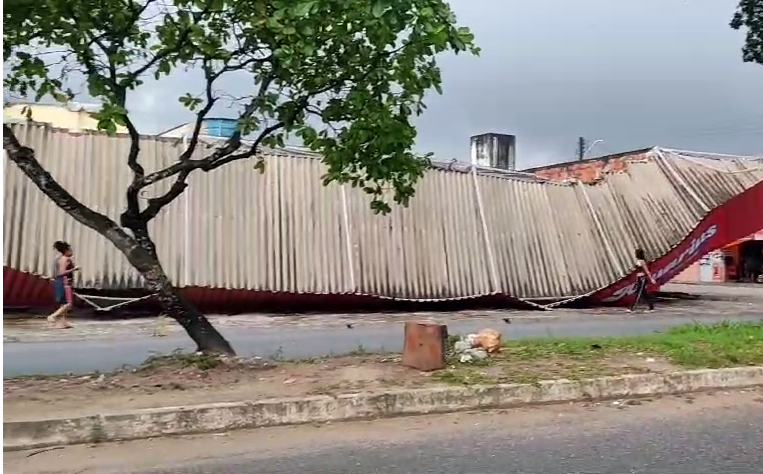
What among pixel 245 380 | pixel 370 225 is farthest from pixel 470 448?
pixel 370 225

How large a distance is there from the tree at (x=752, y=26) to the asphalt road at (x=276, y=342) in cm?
477

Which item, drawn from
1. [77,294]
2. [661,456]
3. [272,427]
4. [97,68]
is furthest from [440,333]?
[77,294]

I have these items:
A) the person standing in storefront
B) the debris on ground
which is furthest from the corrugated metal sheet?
the debris on ground

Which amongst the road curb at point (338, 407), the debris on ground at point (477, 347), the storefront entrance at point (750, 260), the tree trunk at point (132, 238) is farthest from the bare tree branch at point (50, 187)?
the storefront entrance at point (750, 260)

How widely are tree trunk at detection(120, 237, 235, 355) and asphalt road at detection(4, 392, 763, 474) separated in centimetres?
185

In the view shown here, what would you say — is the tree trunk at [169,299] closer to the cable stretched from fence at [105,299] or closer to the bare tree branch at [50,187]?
the bare tree branch at [50,187]

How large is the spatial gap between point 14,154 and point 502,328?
959cm

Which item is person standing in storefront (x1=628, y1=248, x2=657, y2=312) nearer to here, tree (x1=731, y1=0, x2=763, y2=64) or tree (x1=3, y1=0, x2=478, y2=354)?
tree (x1=731, y1=0, x2=763, y2=64)

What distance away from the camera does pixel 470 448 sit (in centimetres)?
589

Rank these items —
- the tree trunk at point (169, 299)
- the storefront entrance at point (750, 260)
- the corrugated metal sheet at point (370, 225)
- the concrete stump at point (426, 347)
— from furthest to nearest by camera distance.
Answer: the storefront entrance at point (750, 260) < the corrugated metal sheet at point (370, 225) < the concrete stump at point (426, 347) < the tree trunk at point (169, 299)

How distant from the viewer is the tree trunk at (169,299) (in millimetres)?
7801

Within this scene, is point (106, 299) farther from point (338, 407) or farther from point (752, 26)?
point (752, 26)

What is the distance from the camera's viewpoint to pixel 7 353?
1082 centimetres

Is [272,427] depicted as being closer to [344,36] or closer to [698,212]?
[344,36]
